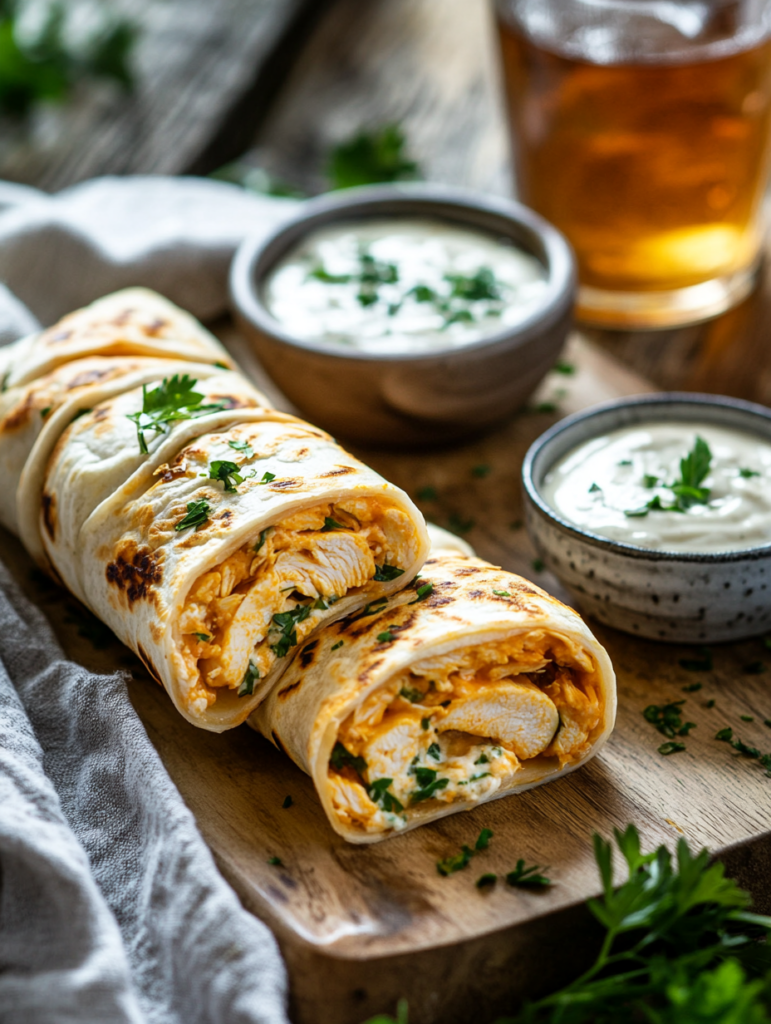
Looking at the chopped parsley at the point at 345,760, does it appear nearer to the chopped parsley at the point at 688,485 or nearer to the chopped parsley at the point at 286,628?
the chopped parsley at the point at 286,628

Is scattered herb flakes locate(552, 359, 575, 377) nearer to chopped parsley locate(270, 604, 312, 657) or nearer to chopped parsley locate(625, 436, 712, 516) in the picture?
chopped parsley locate(625, 436, 712, 516)

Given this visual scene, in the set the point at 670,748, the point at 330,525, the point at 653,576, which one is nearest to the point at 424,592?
the point at 330,525

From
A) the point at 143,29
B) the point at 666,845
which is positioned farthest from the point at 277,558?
the point at 143,29

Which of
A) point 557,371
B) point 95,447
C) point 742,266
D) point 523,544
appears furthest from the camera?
point 742,266

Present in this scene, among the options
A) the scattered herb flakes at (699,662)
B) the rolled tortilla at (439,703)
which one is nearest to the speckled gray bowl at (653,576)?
the scattered herb flakes at (699,662)

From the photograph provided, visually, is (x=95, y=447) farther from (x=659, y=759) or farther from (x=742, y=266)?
(x=742, y=266)

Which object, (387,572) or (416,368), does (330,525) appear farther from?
(416,368)
